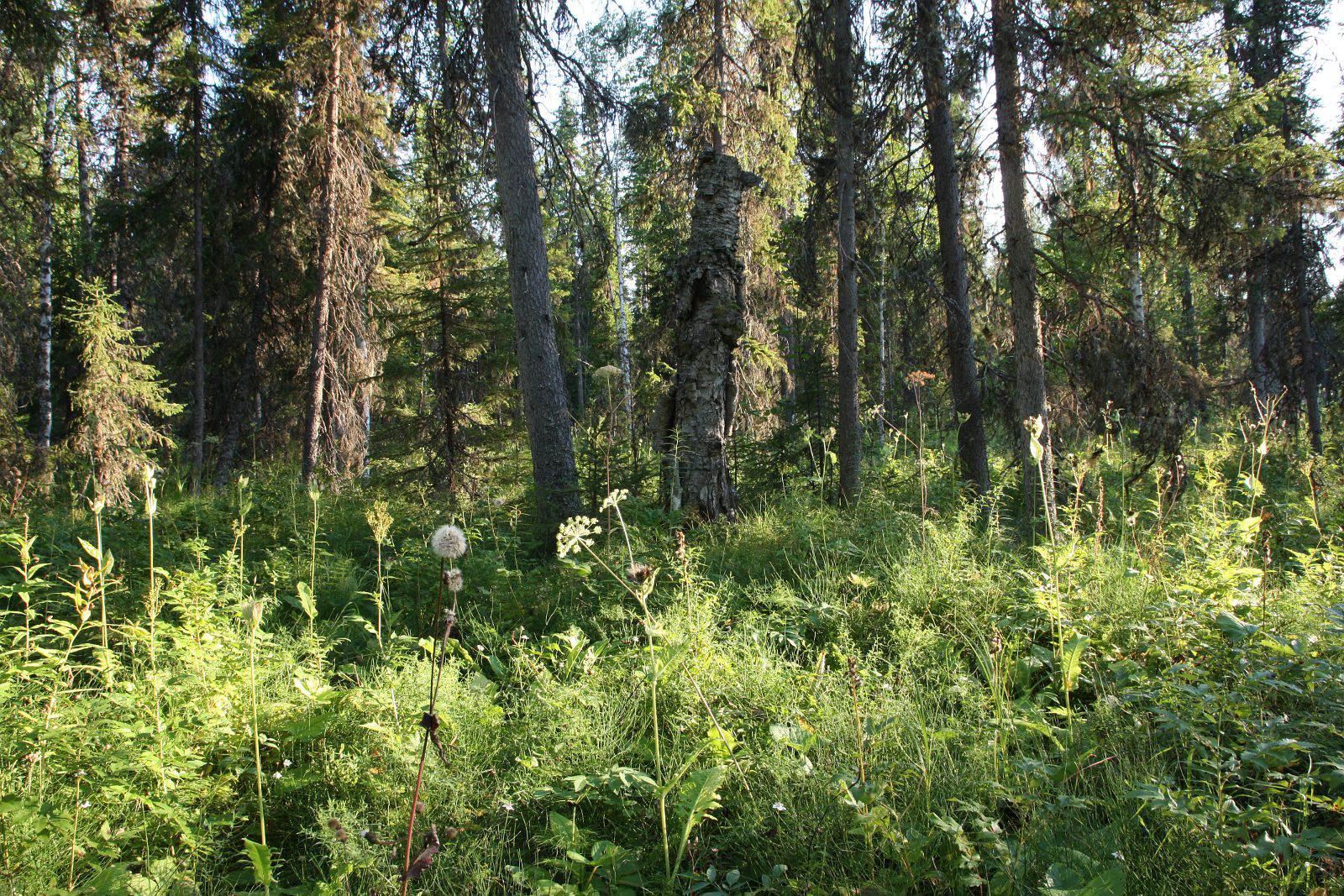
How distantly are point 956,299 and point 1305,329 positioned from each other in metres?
9.59

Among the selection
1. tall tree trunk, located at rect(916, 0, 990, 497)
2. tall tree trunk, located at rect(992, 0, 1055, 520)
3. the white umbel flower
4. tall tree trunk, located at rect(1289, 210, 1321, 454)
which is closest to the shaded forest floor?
the white umbel flower

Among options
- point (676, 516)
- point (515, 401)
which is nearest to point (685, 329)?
point (676, 516)

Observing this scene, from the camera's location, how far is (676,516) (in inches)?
250

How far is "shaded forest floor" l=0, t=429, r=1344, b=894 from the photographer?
1.92m

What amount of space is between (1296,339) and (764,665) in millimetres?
15722

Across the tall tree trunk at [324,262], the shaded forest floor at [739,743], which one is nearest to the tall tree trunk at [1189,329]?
the shaded forest floor at [739,743]

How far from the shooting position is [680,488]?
A: 7.04m

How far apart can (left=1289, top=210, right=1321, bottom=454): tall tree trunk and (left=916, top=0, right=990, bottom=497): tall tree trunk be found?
8.64 metres

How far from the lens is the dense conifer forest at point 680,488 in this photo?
2.13 meters

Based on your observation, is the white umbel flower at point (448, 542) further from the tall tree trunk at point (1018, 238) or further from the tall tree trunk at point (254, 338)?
the tall tree trunk at point (254, 338)

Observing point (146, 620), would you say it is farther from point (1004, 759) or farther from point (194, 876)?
point (1004, 759)

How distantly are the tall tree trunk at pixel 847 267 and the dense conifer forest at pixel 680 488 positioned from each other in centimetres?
6

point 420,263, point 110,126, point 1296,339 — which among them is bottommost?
point 1296,339

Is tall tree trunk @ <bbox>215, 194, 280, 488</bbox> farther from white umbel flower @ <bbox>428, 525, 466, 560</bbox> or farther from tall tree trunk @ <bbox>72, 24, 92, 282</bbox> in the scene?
white umbel flower @ <bbox>428, 525, 466, 560</bbox>
